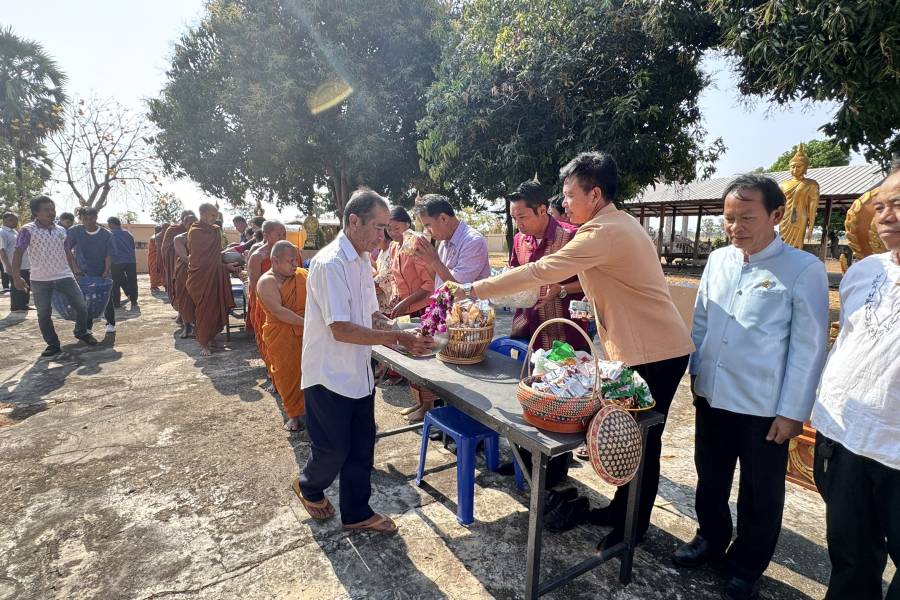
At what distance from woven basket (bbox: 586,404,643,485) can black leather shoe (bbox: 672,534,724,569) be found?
2.72 ft

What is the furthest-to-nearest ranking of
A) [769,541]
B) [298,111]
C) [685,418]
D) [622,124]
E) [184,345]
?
[298,111] → [622,124] → [184,345] → [685,418] → [769,541]

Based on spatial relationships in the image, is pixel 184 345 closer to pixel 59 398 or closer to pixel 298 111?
pixel 59 398

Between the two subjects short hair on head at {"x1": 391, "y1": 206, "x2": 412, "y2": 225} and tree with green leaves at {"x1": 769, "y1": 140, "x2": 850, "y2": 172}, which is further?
tree with green leaves at {"x1": 769, "y1": 140, "x2": 850, "y2": 172}

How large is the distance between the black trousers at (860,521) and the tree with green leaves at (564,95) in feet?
24.6

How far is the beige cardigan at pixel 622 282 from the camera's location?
1969 millimetres

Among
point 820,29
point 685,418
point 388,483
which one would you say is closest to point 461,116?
point 820,29

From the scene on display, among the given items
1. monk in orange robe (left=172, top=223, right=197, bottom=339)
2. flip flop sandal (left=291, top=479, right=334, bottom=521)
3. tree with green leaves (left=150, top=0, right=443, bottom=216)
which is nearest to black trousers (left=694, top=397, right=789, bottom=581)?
flip flop sandal (left=291, top=479, right=334, bottom=521)

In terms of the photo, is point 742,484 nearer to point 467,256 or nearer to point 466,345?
point 466,345

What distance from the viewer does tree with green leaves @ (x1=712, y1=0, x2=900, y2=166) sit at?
4.82 metres

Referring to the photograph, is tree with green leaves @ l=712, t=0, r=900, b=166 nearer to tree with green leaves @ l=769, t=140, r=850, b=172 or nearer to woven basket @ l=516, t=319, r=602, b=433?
woven basket @ l=516, t=319, r=602, b=433

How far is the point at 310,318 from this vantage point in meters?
2.26

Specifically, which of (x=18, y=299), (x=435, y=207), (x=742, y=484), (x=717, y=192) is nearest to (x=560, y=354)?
(x=742, y=484)

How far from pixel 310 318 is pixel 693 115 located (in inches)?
389

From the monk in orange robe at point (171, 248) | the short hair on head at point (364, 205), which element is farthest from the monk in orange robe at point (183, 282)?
the short hair on head at point (364, 205)
